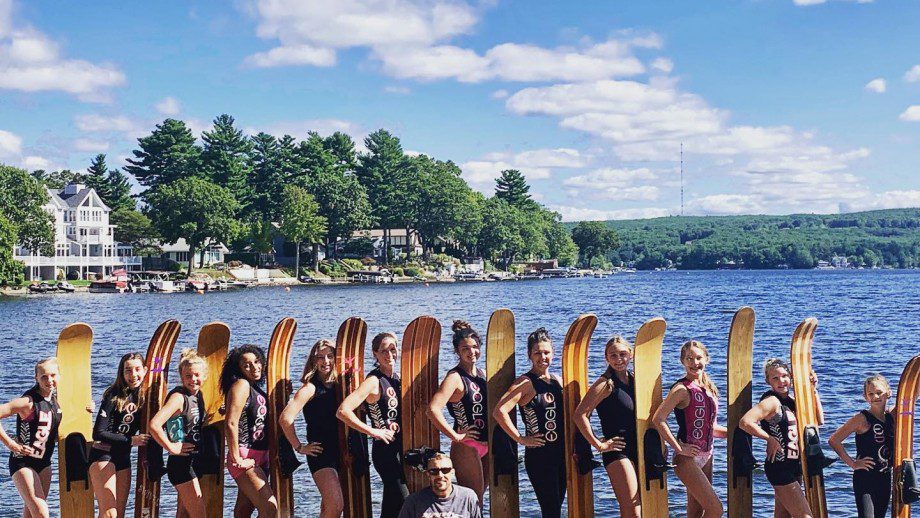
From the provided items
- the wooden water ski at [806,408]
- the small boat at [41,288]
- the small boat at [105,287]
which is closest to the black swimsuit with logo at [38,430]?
the wooden water ski at [806,408]

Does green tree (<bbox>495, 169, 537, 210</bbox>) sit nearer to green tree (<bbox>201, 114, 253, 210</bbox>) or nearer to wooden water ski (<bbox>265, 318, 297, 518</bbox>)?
green tree (<bbox>201, 114, 253, 210</bbox>)

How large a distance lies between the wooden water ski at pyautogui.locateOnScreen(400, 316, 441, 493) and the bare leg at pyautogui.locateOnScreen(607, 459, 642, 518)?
148cm

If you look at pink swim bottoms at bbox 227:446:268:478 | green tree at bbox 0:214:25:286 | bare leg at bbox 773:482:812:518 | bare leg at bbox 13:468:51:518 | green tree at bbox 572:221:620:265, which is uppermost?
green tree at bbox 572:221:620:265

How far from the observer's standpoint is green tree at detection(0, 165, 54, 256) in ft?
257

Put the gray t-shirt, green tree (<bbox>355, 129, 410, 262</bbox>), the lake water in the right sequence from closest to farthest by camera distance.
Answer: the gray t-shirt
the lake water
green tree (<bbox>355, 129, 410, 262</bbox>)

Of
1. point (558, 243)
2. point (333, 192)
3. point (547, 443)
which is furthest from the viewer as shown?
point (558, 243)

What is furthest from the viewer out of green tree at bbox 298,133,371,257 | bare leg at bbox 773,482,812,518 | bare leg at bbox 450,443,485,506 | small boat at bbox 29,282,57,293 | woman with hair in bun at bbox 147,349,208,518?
green tree at bbox 298,133,371,257

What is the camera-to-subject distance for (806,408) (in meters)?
7.71

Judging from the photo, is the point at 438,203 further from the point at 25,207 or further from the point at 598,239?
the point at 598,239

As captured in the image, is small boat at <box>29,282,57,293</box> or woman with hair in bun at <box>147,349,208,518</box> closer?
woman with hair in bun at <box>147,349,208,518</box>

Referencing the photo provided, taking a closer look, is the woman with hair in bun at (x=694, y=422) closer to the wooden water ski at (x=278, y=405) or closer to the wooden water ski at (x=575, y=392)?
the wooden water ski at (x=575, y=392)

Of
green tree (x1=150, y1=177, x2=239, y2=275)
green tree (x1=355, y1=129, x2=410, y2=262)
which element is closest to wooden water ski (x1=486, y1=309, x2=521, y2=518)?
green tree (x1=150, y1=177, x2=239, y2=275)

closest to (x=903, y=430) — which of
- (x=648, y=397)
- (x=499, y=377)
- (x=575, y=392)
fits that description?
(x=648, y=397)

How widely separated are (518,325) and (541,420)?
4590cm
